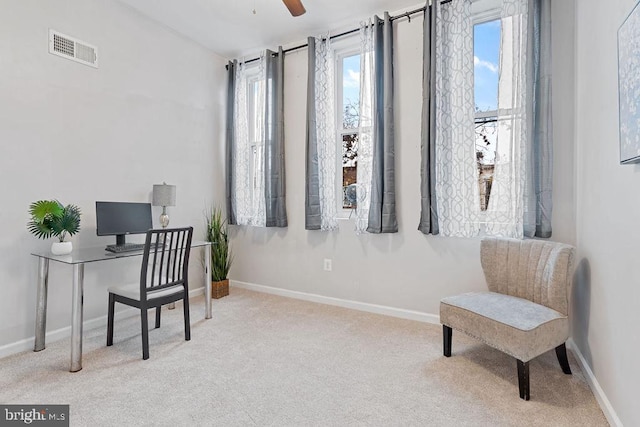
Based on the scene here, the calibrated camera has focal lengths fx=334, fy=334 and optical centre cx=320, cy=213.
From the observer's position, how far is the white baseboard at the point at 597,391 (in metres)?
1.60

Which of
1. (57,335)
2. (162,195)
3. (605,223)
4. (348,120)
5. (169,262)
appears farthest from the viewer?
(348,120)

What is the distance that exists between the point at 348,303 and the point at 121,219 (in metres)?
2.24

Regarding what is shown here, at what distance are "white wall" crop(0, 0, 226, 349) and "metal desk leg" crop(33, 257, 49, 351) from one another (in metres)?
0.12

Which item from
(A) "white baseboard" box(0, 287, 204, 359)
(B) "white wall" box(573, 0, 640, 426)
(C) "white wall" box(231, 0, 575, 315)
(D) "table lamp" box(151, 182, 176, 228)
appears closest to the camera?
(B) "white wall" box(573, 0, 640, 426)

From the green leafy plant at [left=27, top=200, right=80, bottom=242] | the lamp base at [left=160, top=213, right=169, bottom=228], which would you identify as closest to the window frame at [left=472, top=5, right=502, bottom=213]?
the lamp base at [left=160, top=213, right=169, bottom=228]

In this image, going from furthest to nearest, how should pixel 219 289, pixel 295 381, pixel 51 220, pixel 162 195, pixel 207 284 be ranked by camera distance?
pixel 219 289
pixel 162 195
pixel 207 284
pixel 51 220
pixel 295 381

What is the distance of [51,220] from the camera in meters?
2.35

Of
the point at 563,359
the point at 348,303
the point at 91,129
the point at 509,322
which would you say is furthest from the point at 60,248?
the point at 563,359

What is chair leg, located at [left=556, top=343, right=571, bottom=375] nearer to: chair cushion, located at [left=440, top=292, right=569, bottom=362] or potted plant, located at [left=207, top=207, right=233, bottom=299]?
chair cushion, located at [left=440, top=292, right=569, bottom=362]

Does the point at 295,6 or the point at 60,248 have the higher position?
the point at 295,6

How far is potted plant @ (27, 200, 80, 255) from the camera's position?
2305mm

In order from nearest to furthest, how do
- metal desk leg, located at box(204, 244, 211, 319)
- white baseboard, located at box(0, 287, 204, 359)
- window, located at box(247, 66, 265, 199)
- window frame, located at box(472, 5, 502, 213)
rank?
white baseboard, located at box(0, 287, 204, 359), window frame, located at box(472, 5, 502, 213), metal desk leg, located at box(204, 244, 211, 319), window, located at box(247, 66, 265, 199)

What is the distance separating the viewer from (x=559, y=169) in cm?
251

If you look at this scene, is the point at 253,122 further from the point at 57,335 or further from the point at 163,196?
the point at 57,335
